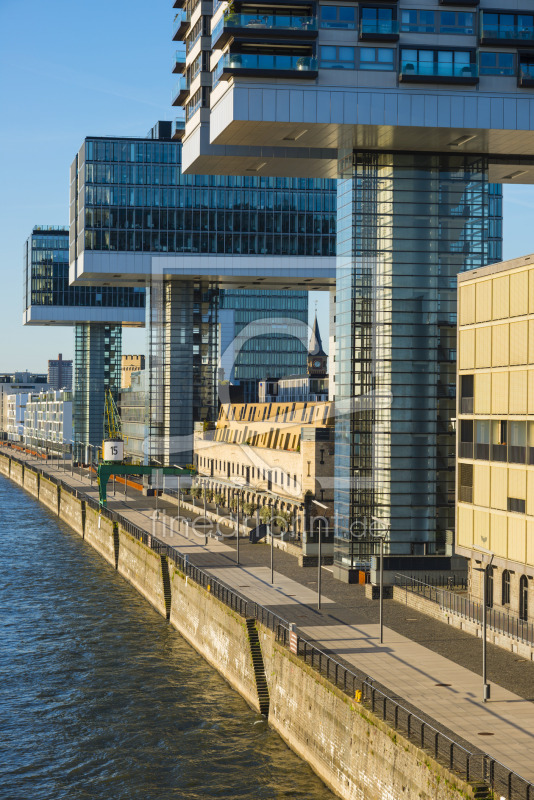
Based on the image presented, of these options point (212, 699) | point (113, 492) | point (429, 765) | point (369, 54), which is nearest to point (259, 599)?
point (212, 699)

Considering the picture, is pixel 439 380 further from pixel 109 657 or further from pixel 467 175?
pixel 109 657

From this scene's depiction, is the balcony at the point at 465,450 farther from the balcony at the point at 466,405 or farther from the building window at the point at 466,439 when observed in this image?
the balcony at the point at 466,405

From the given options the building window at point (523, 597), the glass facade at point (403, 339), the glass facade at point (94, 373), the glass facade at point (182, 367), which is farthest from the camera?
the glass facade at point (94, 373)

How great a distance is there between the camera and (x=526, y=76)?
61469mm

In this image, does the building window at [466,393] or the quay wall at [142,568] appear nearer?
the building window at [466,393]

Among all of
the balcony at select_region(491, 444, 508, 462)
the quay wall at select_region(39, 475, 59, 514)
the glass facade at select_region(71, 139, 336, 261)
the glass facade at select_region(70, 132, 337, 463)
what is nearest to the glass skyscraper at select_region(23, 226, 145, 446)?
the quay wall at select_region(39, 475, 59, 514)

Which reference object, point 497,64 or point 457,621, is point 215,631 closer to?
point 457,621

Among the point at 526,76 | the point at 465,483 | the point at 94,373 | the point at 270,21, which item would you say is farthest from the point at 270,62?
the point at 94,373

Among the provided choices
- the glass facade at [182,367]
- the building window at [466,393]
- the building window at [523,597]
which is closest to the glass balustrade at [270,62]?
the building window at [466,393]

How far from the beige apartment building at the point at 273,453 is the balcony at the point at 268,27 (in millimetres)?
29531

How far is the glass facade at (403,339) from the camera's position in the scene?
211 ft

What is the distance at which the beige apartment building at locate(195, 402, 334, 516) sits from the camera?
7800cm

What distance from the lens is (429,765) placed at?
95.5 ft

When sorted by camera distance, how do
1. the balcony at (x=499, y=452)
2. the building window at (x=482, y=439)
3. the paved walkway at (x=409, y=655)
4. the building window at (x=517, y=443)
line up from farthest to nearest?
the building window at (x=482, y=439)
the balcony at (x=499, y=452)
the building window at (x=517, y=443)
the paved walkway at (x=409, y=655)
